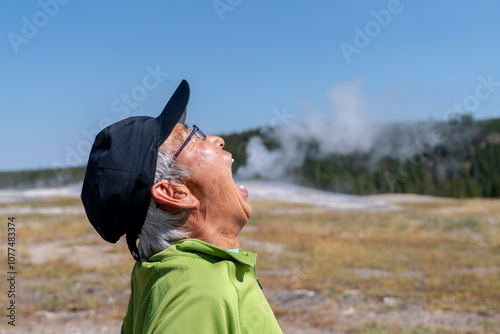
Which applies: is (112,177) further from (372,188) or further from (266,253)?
(372,188)

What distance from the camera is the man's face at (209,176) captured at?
1.51 metres

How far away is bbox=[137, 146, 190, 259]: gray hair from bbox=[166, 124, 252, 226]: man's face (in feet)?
0.09

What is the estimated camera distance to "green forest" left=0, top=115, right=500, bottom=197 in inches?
1992

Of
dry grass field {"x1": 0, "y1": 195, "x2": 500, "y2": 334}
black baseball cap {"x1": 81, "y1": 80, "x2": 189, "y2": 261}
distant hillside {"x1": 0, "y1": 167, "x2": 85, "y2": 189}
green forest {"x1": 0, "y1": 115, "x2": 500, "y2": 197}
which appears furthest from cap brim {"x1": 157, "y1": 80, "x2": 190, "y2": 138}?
distant hillside {"x1": 0, "y1": 167, "x2": 85, "y2": 189}

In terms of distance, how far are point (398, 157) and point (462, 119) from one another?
979 cm

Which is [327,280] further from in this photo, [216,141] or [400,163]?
[400,163]

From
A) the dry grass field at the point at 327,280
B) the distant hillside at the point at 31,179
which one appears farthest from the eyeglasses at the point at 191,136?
the distant hillside at the point at 31,179

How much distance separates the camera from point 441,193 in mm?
50562

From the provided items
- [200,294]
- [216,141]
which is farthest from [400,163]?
[200,294]

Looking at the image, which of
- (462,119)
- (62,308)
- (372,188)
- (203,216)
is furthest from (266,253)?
(462,119)

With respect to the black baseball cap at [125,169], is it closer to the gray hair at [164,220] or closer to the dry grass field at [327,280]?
the gray hair at [164,220]

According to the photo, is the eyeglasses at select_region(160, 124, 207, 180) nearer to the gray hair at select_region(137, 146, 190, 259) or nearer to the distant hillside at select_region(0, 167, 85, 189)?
the gray hair at select_region(137, 146, 190, 259)

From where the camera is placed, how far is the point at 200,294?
120 centimetres

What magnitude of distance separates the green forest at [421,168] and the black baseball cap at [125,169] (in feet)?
158
